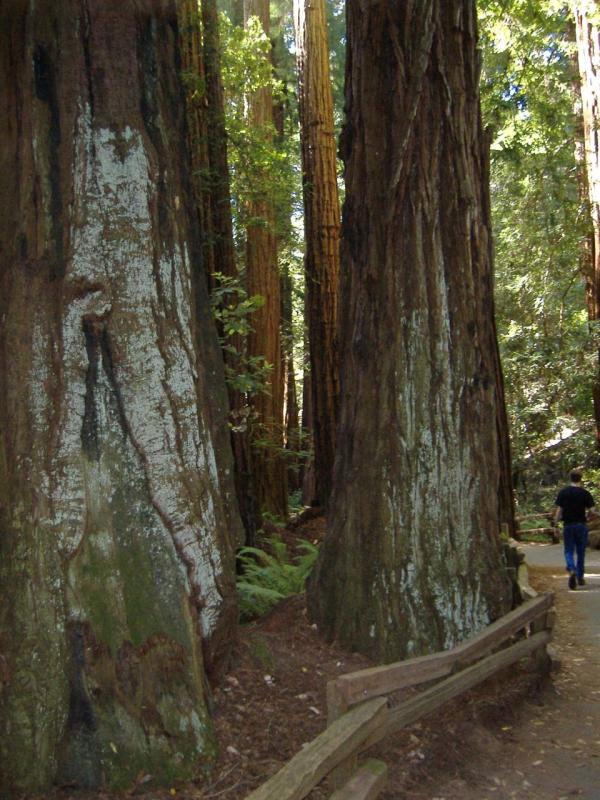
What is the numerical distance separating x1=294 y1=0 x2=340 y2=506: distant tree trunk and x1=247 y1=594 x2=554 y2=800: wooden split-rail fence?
335 inches

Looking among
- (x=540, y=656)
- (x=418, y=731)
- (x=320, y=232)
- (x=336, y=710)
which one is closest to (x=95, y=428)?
(x=336, y=710)

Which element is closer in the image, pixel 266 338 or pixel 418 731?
pixel 418 731

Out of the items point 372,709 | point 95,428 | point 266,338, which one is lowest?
point 372,709

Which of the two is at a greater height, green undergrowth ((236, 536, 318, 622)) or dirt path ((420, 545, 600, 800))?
green undergrowth ((236, 536, 318, 622))

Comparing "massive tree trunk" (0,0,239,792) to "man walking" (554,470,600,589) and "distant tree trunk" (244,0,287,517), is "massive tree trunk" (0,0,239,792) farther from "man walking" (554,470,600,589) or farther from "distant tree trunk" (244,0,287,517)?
"distant tree trunk" (244,0,287,517)

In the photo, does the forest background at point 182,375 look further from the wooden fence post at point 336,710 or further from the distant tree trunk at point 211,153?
the wooden fence post at point 336,710

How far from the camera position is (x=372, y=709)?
4930mm

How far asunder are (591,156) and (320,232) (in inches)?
404

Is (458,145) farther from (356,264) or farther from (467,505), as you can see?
(467,505)

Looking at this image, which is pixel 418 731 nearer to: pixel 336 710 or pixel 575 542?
pixel 336 710

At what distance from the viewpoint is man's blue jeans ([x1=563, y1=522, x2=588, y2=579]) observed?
1273 centimetres

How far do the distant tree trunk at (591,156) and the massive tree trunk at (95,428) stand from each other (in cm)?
1857

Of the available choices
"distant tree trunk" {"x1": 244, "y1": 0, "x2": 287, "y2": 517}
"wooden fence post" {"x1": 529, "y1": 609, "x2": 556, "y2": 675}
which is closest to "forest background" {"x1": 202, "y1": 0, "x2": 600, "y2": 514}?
"distant tree trunk" {"x1": 244, "y1": 0, "x2": 287, "y2": 517}

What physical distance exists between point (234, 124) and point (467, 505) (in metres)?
7.04
